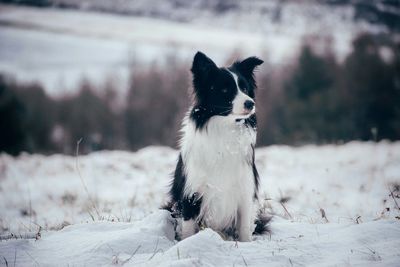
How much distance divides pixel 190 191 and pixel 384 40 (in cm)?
3269

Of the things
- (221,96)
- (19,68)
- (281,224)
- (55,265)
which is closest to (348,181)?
(281,224)

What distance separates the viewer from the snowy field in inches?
121

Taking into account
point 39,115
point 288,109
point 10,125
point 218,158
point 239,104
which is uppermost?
point 239,104

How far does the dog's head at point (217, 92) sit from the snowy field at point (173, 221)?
4.20 ft

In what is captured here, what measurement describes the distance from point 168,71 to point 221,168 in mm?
46533

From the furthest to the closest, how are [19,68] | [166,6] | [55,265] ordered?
[19,68] < [166,6] < [55,265]

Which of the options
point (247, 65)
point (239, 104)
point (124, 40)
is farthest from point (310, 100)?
point (124, 40)

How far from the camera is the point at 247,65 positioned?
15.4ft

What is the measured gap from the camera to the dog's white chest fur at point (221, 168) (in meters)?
4.09

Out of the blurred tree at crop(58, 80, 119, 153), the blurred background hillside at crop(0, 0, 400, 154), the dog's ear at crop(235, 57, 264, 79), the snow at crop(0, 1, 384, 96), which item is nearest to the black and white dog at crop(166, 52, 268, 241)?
the dog's ear at crop(235, 57, 264, 79)

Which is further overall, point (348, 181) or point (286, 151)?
point (286, 151)

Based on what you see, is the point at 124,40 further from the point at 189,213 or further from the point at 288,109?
the point at 189,213

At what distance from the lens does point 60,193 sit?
922 centimetres

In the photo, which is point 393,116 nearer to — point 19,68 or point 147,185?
point 147,185
